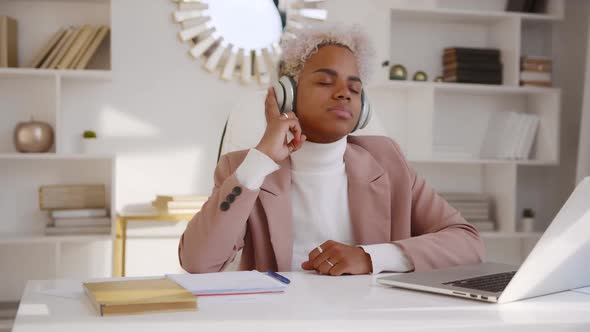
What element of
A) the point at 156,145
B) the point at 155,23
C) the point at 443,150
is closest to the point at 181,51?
the point at 155,23

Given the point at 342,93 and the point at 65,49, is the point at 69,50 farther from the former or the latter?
the point at 342,93

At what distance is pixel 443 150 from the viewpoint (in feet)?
11.6

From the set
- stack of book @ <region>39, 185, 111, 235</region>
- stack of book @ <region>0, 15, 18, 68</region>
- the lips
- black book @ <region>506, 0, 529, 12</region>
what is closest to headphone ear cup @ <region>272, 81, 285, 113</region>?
the lips

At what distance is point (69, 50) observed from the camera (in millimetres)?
3197

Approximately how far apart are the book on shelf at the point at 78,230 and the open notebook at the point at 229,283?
212cm

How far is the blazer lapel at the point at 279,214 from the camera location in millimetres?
1496

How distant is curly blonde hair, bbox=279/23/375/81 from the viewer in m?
1.65

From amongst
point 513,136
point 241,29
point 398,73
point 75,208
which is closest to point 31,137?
point 75,208

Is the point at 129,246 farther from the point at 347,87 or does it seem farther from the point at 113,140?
the point at 347,87

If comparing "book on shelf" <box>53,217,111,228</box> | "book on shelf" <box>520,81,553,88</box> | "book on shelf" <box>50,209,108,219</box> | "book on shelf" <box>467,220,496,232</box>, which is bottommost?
"book on shelf" <box>467,220,496,232</box>

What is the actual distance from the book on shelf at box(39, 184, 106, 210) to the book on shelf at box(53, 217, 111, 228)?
0.26 feet

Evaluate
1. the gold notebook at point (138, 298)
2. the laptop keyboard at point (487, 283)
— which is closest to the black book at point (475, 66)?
the laptop keyboard at point (487, 283)

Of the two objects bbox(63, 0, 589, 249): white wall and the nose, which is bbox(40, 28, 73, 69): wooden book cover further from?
the nose

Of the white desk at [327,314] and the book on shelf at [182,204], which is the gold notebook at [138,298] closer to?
the white desk at [327,314]
